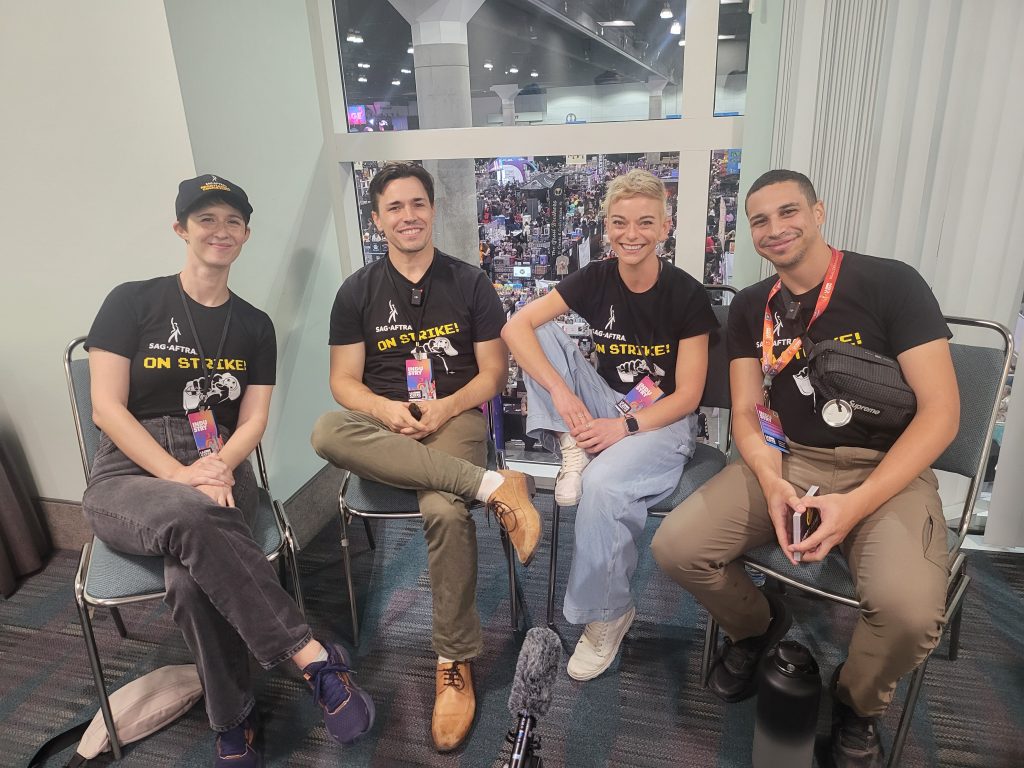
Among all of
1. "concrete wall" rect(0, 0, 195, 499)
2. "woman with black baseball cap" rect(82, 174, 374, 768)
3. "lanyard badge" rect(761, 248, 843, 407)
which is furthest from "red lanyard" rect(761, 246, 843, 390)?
"concrete wall" rect(0, 0, 195, 499)

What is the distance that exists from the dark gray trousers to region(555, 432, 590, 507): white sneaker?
797 mm

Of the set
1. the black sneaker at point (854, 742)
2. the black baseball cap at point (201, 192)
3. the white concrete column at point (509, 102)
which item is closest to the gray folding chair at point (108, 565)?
the black baseball cap at point (201, 192)

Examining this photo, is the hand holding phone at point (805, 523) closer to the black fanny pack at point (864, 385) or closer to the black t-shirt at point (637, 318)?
the black fanny pack at point (864, 385)

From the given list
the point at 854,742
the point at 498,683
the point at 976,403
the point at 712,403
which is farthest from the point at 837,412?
the point at 498,683

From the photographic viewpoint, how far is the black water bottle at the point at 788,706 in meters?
1.48

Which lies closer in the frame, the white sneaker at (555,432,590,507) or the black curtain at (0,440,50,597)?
the white sneaker at (555,432,590,507)

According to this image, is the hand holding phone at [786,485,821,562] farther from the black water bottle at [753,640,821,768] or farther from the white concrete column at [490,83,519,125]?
the white concrete column at [490,83,519,125]

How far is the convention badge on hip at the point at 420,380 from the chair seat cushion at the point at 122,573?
669 millimetres

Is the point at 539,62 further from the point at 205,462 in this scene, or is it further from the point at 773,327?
the point at 205,462

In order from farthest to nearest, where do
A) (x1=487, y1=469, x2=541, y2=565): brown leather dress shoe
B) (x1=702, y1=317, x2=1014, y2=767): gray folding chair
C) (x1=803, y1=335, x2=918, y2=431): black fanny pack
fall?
(x1=487, y1=469, x2=541, y2=565): brown leather dress shoe < (x1=803, y1=335, x2=918, y2=431): black fanny pack < (x1=702, y1=317, x2=1014, y2=767): gray folding chair

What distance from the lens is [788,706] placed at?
148 cm

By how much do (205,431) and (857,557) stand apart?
180 cm

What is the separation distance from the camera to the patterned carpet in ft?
5.71

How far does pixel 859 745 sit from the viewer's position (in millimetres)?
1601
